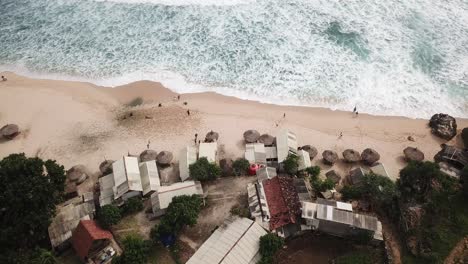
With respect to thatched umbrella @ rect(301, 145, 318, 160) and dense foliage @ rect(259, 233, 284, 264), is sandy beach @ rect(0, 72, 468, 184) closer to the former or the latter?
thatched umbrella @ rect(301, 145, 318, 160)

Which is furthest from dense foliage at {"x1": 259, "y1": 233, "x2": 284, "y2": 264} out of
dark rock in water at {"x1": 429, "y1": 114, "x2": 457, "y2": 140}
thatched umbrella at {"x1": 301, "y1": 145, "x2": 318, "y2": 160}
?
dark rock in water at {"x1": 429, "y1": 114, "x2": 457, "y2": 140}

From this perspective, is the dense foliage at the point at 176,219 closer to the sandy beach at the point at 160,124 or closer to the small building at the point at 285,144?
the sandy beach at the point at 160,124

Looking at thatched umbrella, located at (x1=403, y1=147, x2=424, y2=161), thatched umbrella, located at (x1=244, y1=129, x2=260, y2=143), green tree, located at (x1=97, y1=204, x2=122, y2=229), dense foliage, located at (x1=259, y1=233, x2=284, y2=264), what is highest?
thatched umbrella, located at (x1=244, y1=129, x2=260, y2=143)

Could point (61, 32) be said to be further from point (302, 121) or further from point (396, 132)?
point (396, 132)

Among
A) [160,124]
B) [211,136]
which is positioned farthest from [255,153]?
[160,124]

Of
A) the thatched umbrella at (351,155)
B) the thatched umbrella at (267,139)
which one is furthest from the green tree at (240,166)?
the thatched umbrella at (351,155)

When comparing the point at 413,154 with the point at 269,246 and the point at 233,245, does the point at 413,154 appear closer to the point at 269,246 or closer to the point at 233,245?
the point at 269,246
